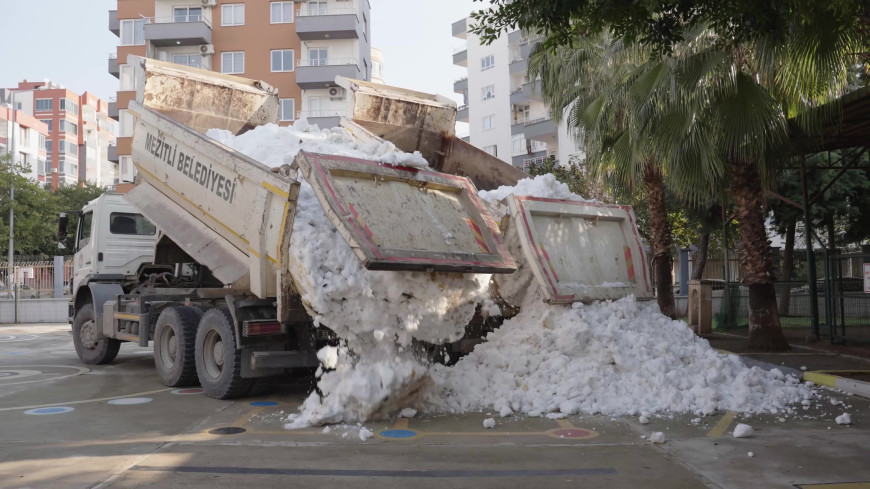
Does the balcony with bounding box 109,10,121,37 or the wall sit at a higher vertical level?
the balcony with bounding box 109,10,121,37

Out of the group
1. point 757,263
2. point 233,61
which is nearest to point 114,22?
point 233,61

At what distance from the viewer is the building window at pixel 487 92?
5322 cm

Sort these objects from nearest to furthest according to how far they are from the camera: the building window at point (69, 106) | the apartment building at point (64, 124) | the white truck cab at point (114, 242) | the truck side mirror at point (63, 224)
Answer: the white truck cab at point (114, 242)
the truck side mirror at point (63, 224)
the apartment building at point (64, 124)
the building window at point (69, 106)

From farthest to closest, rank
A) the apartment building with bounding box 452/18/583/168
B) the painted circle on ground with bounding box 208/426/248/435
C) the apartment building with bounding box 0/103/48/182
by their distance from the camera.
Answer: the apartment building with bounding box 0/103/48/182 < the apartment building with bounding box 452/18/583/168 < the painted circle on ground with bounding box 208/426/248/435

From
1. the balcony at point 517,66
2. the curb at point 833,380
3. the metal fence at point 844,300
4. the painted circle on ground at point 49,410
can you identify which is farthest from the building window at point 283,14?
the curb at point 833,380

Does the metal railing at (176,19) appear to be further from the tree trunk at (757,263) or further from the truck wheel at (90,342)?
the tree trunk at (757,263)

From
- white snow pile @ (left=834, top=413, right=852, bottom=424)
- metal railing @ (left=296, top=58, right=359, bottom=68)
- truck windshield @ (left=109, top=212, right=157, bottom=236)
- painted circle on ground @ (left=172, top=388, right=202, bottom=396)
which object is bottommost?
white snow pile @ (left=834, top=413, right=852, bottom=424)

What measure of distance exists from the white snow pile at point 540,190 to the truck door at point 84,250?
276 inches

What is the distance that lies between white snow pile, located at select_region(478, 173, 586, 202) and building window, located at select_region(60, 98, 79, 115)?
312 feet

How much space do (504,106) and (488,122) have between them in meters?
1.93

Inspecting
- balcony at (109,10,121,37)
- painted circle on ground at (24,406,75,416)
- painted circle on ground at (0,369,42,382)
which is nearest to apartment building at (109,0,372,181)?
balcony at (109,10,121,37)

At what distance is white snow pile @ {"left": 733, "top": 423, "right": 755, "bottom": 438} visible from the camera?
20.3 feet

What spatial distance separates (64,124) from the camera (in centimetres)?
9062

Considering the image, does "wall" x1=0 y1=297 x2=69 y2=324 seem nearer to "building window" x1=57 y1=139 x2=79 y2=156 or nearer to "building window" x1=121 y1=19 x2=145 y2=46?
"building window" x1=121 y1=19 x2=145 y2=46
